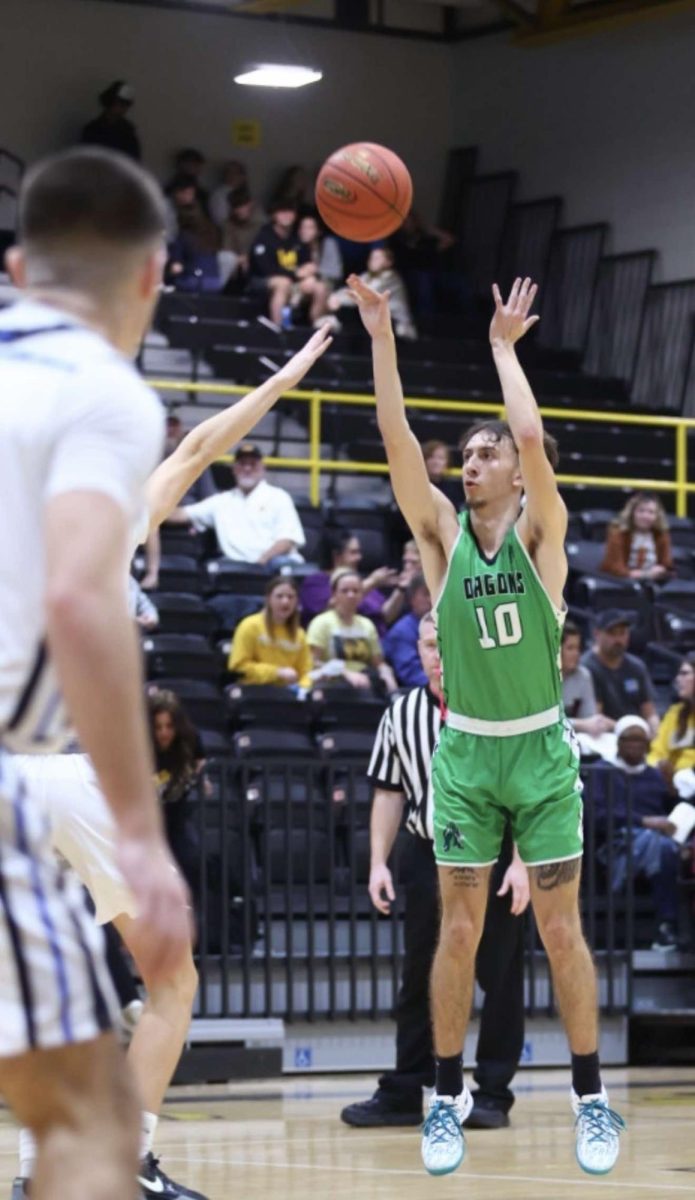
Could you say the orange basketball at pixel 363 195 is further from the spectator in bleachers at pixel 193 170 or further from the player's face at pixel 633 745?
the spectator in bleachers at pixel 193 170

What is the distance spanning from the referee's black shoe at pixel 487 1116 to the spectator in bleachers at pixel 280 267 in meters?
11.3

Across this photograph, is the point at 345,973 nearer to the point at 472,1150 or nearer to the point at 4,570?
the point at 472,1150

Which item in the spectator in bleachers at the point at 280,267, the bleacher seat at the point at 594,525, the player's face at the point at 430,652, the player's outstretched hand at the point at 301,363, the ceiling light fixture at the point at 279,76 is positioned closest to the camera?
the player's outstretched hand at the point at 301,363

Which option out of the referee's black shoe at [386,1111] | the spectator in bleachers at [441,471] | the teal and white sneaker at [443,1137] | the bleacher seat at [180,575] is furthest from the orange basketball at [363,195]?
the spectator in bleachers at [441,471]

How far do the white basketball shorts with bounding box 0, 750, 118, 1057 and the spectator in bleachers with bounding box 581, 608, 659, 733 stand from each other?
33.2 ft

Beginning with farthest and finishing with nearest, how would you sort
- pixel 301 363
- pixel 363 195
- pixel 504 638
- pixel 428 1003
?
1. pixel 428 1003
2. pixel 363 195
3. pixel 504 638
4. pixel 301 363

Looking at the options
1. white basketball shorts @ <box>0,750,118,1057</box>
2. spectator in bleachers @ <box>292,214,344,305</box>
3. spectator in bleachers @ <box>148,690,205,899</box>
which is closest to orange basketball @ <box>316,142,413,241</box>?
Answer: spectator in bleachers @ <box>148,690,205,899</box>

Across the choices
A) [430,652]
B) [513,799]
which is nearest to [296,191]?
[430,652]

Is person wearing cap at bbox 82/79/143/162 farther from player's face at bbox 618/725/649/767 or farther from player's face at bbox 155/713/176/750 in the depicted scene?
player's face at bbox 155/713/176/750

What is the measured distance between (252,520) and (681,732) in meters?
3.54

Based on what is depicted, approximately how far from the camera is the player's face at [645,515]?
15.4 meters

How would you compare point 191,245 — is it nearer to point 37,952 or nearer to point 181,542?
point 181,542

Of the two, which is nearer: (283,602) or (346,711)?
(346,711)

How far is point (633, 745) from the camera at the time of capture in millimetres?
11805
